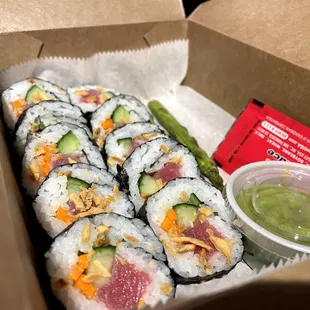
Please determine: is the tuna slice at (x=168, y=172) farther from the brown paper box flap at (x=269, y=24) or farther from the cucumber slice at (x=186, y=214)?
the brown paper box flap at (x=269, y=24)

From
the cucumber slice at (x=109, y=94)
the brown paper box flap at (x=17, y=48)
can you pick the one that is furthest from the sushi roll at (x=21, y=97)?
the cucumber slice at (x=109, y=94)

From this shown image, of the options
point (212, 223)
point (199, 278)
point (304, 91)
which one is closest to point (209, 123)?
point (304, 91)

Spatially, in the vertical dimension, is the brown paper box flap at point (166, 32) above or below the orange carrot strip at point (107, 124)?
above

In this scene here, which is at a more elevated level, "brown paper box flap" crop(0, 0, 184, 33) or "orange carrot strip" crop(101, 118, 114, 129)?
"brown paper box flap" crop(0, 0, 184, 33)

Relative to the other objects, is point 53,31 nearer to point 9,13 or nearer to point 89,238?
point 9,13

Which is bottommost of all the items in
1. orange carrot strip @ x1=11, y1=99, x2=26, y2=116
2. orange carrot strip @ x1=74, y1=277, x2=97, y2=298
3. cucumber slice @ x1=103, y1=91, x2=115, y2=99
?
orange carrot strip @ x1=74, y1=277, x2=97, y2=298

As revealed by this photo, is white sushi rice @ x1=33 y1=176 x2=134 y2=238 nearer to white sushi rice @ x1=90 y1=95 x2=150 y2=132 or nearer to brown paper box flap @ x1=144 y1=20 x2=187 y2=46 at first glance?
white sushi rice @ x1=90 y1=95 x2=150 y2=132

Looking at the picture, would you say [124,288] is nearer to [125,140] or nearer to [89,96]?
[125,140]

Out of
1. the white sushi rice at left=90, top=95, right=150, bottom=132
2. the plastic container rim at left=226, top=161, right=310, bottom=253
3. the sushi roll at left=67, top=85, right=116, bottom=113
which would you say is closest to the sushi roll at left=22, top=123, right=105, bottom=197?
the white sushi rice at left=90, top=95, right=150, bottom=132
